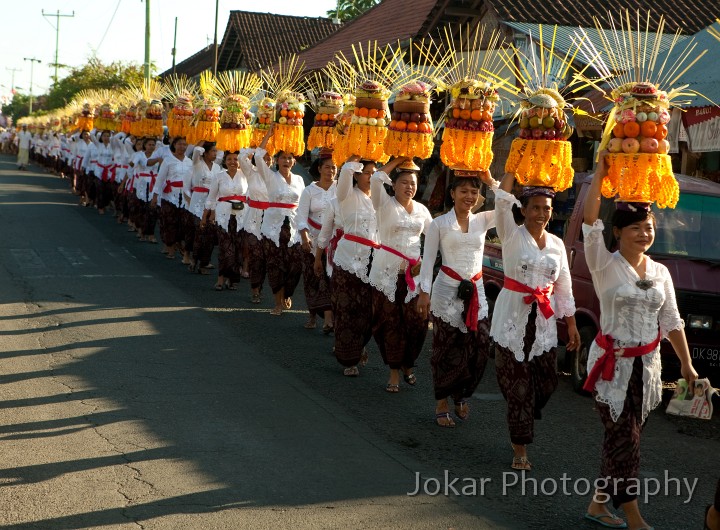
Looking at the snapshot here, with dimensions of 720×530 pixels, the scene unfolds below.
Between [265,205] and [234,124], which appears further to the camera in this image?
[234,124]

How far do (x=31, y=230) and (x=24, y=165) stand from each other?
3091 centimetres

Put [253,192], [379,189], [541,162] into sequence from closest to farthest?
[541,162]
[379,189]
[253,192]

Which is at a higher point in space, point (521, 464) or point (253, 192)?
point (253, 192)

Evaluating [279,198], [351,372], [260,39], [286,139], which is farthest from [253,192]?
[260,39]

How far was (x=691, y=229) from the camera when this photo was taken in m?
9.35

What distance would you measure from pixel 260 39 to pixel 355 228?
3051 centimetres

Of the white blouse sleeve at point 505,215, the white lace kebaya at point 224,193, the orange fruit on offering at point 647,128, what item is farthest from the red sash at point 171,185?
the orange fruit on offering at point 647,128

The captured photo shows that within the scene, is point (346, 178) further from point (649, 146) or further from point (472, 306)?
point (649, 146)

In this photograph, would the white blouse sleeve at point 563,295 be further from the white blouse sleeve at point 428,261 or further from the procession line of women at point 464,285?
the white blouse sleeve at point 428,261

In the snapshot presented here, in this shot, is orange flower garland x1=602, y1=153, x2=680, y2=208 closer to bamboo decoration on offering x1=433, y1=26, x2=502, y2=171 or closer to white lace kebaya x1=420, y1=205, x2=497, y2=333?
bamboo decoration on offering x1=433, y1=26, x2=502, y2=171

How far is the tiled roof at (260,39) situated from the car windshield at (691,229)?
29008 mm

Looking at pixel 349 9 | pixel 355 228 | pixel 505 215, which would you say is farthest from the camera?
pixel 349 9

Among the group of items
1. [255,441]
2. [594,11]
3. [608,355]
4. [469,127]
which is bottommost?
[255,441]

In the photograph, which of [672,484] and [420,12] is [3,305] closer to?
[672,484]
